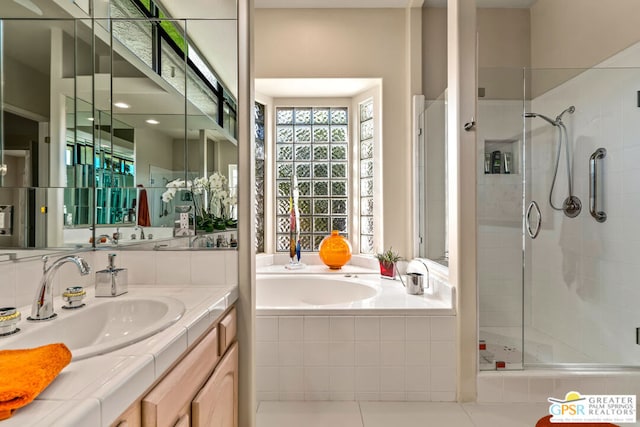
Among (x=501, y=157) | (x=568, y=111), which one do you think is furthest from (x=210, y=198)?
(x=568, y=111)

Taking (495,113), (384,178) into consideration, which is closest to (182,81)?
(384,178)

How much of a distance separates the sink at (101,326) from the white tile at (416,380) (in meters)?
1.37

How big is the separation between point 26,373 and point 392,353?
5.38ft

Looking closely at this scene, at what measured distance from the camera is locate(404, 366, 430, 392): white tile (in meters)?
1.79

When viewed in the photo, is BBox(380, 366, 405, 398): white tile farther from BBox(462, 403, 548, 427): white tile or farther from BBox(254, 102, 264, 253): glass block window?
BBox(254, 102, 264, 253): glass block window

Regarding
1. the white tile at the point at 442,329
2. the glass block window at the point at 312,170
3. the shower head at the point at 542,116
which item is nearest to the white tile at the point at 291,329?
the white tile at the point at 442,329

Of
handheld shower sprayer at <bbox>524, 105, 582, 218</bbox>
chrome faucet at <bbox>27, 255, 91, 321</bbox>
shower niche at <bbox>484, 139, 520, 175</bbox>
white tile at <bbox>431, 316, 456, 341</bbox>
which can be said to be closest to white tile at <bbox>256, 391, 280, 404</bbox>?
white tile at <bbox>431, 316, 456, 341</bbox>

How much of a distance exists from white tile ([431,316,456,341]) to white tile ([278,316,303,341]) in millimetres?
763

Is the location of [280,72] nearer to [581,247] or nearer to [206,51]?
[206,51]

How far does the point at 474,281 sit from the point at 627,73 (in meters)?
1.58

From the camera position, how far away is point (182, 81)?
1459 millimetres

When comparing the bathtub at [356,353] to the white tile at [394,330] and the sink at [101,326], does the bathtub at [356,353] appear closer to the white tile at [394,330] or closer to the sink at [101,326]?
the white tile at [394,330]

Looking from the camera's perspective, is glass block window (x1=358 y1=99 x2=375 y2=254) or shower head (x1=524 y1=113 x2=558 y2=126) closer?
shower head (x1=524 y1=113 x2=558 y2=126)

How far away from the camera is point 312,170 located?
3.04 metres
